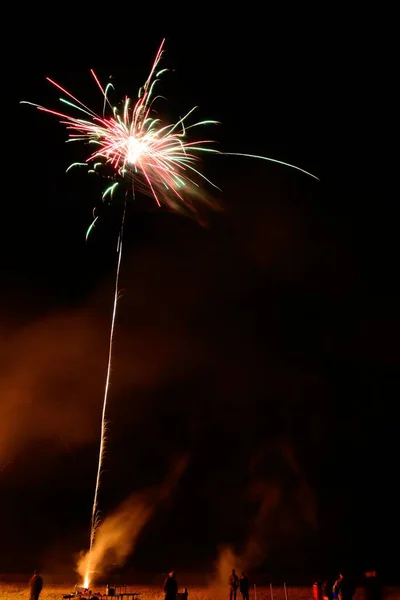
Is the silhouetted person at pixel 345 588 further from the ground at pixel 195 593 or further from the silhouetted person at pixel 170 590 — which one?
the ground at pixel 195 593

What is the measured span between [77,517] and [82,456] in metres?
4.14

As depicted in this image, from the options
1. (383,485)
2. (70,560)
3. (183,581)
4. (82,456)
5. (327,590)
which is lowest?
(327,590)

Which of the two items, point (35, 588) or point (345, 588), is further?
point (35, 588)

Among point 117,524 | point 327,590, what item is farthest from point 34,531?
point 327,590

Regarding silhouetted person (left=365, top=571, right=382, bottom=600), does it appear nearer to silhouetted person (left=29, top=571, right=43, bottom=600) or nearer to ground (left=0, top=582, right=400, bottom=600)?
ground (left=0, top=582, right=400, bottom=600)

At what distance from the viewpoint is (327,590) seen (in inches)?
472

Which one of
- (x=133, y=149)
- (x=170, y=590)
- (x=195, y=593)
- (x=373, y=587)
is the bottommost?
(x=373, y=587)

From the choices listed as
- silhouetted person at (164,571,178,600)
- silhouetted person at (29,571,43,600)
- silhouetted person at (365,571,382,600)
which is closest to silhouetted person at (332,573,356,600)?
silhouetted person at (365,571,382,600)

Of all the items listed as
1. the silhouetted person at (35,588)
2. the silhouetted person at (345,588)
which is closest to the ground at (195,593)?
the silhouetted person at (35,588)

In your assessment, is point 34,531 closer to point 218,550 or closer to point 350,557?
point 218,550

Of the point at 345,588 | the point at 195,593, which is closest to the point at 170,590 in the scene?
the point at 345,588

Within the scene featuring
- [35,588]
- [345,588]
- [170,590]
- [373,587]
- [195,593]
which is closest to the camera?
[373,587]

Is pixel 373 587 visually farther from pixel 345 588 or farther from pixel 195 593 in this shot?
pixel 195 593

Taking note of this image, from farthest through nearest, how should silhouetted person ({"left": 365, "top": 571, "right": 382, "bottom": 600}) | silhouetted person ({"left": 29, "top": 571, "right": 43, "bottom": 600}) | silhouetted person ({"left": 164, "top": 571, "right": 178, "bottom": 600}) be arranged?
1. silhouetted person ({"left": 29, "top": 571, "right": 43, "bottom": 600})
2. silhouetted person ({"left": 164, "top": 571, "right": 178, "bottom": 600})
3. silhouetted person ({"left": 365, "top": 571, "right": 382, "bottom": 600})
